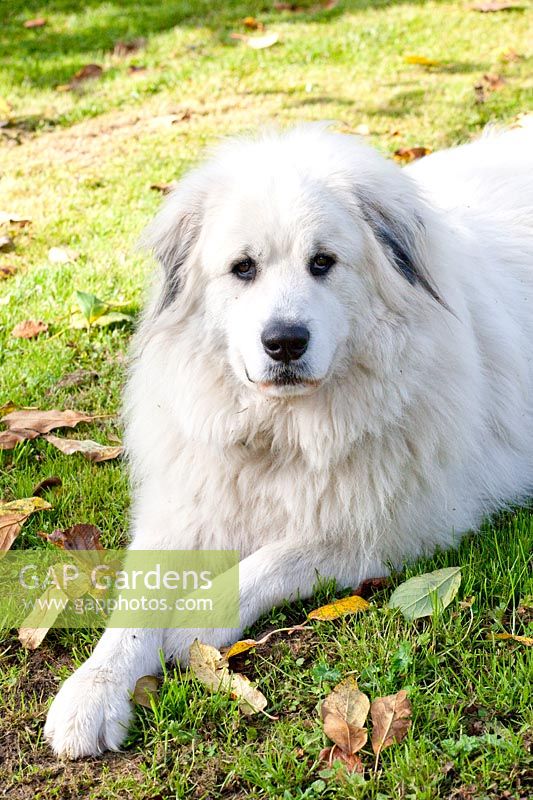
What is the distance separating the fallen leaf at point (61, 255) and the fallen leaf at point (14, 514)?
2429 mm

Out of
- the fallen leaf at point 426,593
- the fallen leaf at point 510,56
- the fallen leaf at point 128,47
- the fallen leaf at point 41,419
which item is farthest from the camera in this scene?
the fallen leaf at point 128,47

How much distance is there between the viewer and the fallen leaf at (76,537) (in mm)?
3366

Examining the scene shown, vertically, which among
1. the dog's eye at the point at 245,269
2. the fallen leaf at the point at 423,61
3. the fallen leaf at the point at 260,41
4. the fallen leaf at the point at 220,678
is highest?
the dog's eye at the point at 245,269

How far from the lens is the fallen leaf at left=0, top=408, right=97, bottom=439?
406 cm

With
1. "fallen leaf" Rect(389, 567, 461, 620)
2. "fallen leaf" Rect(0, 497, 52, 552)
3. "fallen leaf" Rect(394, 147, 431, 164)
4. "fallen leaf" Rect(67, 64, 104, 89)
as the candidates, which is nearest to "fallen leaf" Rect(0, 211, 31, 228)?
"fallen leaf" Rect(394, 147, 431, 164)

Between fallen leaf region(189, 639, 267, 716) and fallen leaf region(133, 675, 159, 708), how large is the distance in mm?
120

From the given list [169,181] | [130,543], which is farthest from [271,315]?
[169,181]

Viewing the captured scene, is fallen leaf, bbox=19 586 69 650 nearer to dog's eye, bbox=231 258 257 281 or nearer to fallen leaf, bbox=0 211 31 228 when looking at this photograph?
dog's eye, bbox=231 258 257 281

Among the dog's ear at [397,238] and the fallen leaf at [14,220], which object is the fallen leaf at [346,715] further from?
the fallen leaf at [14,220]

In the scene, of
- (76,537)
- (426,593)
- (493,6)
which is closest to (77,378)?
(76,537)

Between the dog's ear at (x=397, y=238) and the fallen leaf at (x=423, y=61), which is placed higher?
the dog's ear at (x=397, y=238)

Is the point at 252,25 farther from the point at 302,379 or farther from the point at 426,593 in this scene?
the point at 426,593

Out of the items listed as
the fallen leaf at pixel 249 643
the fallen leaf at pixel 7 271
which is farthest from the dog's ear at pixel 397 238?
the fallen leaf at pixel 7 271

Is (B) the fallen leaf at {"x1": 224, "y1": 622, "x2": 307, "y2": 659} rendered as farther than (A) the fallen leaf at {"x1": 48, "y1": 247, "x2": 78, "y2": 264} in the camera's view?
No
